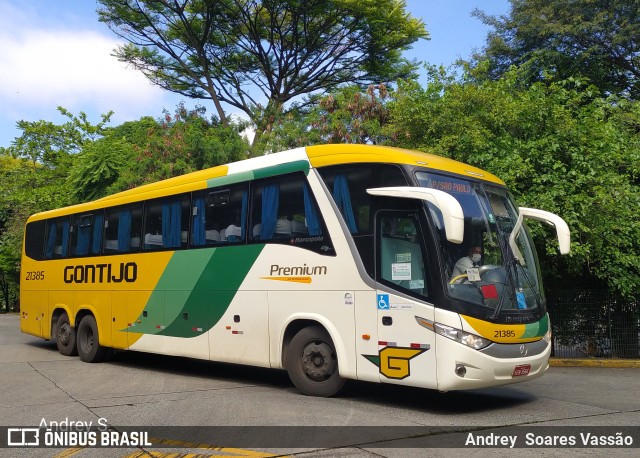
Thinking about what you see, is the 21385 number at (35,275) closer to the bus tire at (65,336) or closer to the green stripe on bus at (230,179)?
the bus tire at (65,336)

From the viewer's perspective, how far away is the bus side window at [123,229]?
13.0 m

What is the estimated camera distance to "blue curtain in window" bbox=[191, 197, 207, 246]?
445 inches

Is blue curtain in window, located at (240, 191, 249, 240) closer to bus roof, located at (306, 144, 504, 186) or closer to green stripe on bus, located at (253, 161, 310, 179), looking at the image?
green stripe on bus, located at (253, 161, 310, 179)

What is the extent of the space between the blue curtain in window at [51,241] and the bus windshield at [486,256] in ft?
35.1

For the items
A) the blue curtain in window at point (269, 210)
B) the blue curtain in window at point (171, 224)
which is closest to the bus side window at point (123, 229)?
the blue curtain in window at point (171, 224)

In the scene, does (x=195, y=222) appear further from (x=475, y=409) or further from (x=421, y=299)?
(x=475, y=409)

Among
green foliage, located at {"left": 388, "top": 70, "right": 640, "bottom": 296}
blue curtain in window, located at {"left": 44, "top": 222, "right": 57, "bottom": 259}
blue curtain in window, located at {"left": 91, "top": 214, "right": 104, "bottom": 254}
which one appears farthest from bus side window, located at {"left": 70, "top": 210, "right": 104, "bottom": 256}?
green foliage, located at {"left": 388, "top": 70, "right": 640, "bottom": 296}

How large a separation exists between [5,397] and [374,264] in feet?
18.2

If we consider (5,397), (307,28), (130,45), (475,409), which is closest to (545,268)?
(475,409)

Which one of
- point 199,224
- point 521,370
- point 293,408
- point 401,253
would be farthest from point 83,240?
point 521,370

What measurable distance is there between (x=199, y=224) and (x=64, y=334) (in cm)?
593

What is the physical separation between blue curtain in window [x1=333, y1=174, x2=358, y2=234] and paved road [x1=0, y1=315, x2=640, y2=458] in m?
2.38

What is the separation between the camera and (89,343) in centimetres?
1426

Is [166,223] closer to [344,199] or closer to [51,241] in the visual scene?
[344,199]
